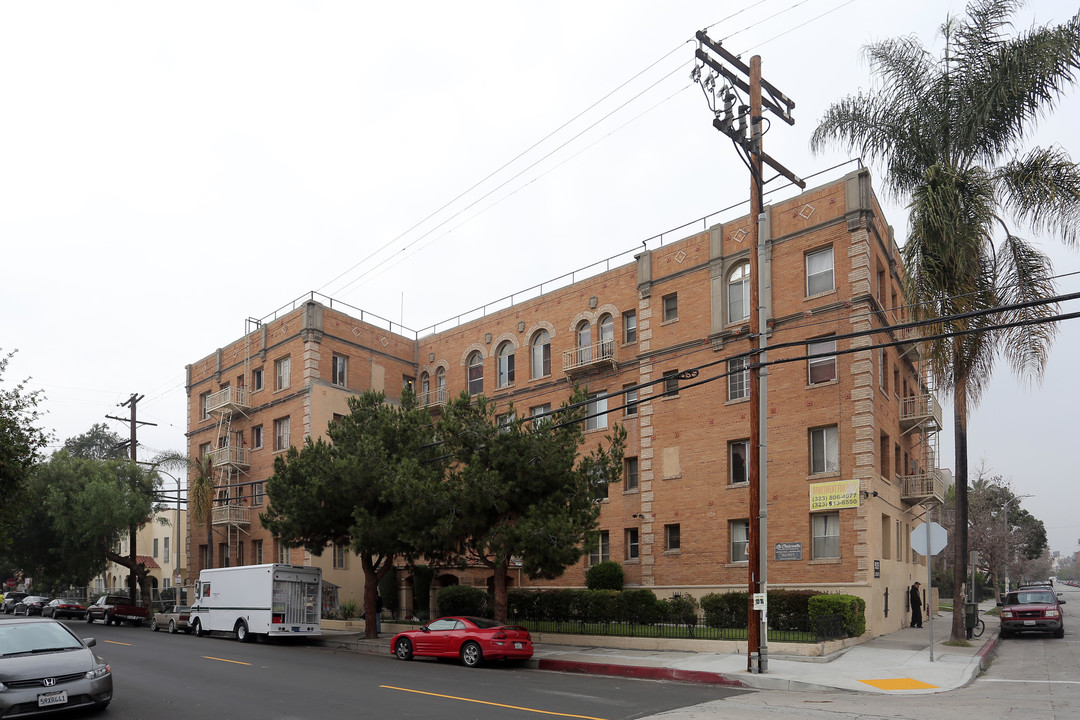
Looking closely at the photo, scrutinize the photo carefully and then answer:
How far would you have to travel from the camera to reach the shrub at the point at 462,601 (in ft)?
107

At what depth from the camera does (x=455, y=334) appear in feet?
144

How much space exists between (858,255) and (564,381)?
45.3 ft

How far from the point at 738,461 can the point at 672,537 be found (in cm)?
396

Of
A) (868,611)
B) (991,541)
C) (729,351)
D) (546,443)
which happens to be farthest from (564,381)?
(991,541)

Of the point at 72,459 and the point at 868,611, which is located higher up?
the point at 72,459

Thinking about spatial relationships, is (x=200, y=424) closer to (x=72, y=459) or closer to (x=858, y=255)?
(x=72, y=459)

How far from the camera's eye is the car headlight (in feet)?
42.0

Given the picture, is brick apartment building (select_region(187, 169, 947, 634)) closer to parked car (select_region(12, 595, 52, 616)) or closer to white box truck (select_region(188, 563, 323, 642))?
white box truck (select_region(188, 563, 323, 642))

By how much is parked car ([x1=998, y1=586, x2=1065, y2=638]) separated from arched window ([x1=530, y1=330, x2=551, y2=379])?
1989 centimetres

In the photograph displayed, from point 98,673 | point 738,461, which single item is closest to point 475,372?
point 738,461

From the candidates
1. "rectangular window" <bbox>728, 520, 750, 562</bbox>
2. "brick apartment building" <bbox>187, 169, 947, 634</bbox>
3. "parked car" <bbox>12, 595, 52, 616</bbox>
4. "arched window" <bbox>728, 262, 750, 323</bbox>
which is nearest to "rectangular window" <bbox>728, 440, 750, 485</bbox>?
"brick apartment building" <bbox>187, 169, 947, 634</bbox>

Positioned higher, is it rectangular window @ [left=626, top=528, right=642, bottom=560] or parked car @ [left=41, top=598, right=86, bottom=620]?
rectangular window @ [left=626, top=528, right=642, bottom=560]

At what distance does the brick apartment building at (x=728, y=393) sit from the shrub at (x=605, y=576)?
75 cm

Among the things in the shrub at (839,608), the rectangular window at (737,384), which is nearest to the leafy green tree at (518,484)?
the rectangular window at (737,384)
